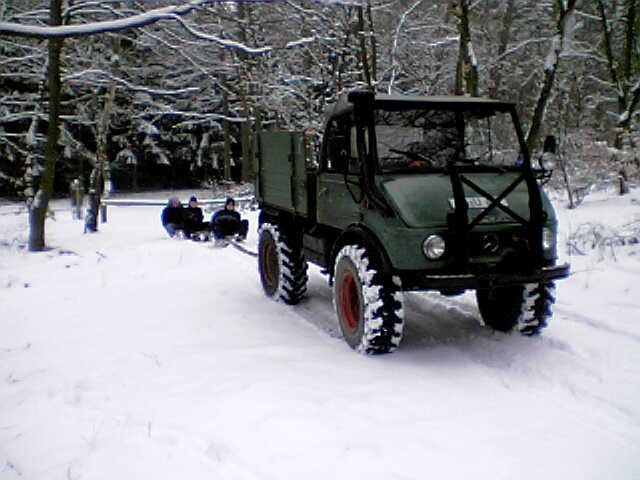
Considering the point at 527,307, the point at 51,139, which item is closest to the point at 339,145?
the point at 527,307

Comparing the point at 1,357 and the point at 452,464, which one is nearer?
the point at 452,464

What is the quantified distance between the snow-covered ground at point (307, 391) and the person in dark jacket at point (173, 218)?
670 cm

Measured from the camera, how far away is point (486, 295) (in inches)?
236

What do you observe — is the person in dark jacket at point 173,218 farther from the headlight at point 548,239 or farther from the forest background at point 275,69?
the headlight at point 548,239

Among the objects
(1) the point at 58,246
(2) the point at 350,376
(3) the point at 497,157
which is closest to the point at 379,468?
(2) the point at 350,376

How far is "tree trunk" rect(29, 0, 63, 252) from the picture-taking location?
11.8 metres

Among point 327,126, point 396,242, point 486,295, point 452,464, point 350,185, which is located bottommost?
point 452,464

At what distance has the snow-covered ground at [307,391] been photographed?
3326 mm

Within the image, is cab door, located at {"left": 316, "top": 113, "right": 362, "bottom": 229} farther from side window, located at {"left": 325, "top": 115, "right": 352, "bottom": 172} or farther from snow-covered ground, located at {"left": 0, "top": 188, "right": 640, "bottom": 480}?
snow-covered ground, located at {"left": 0, "top": 188, "right": 640, "bottom": 480}

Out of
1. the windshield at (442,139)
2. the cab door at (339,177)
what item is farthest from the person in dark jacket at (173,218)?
the windshield at (442,139)

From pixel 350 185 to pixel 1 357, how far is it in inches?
146

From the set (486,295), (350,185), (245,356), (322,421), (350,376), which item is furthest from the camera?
(486,295)

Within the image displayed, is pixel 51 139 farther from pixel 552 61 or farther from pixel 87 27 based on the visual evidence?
pixel 552 61

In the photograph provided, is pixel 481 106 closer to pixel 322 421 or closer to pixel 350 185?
pixel 350 185
